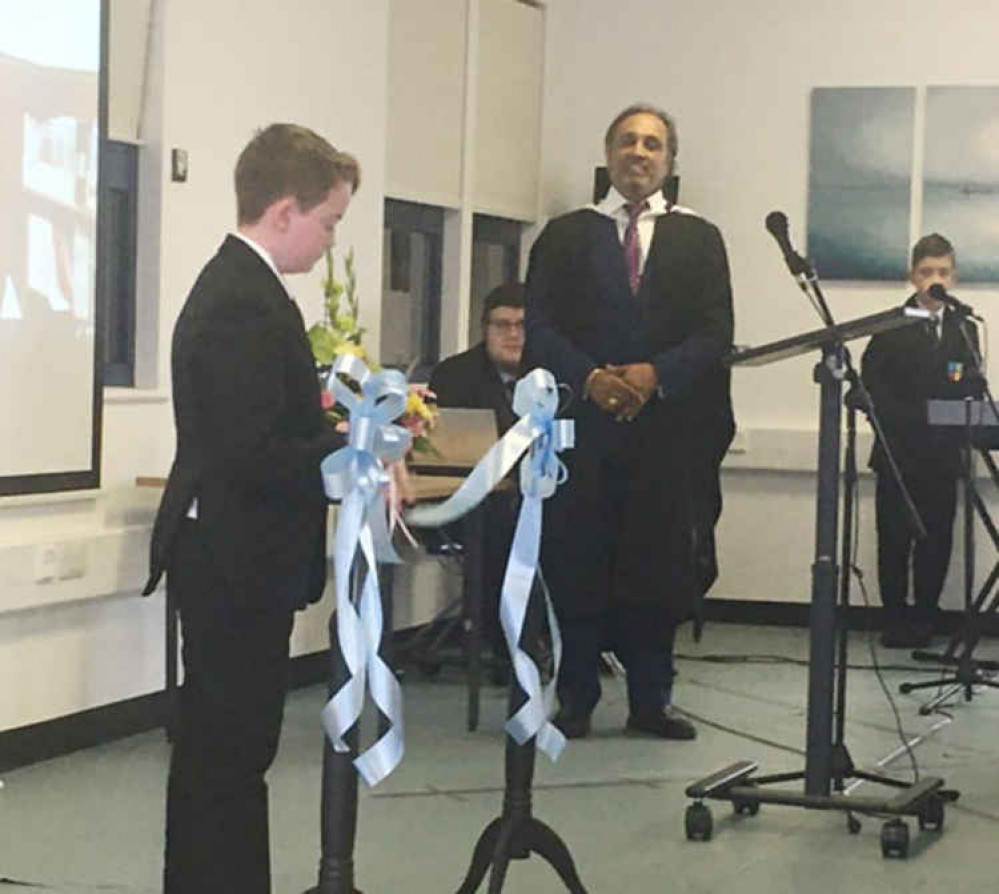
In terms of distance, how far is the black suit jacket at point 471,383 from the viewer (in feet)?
19.9

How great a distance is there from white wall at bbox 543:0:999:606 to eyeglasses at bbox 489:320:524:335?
5.90 ft

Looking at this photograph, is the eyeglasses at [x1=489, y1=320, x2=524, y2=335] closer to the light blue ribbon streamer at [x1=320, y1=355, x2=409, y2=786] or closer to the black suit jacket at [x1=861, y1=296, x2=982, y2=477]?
the black suit jacket at [x1=861, y1=296, x2=982, y2=477]

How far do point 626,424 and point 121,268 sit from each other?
1.46 metres

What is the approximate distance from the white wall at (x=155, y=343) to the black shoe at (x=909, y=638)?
7.56 ft

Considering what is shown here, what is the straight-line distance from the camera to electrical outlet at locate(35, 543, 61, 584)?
452 centimetres

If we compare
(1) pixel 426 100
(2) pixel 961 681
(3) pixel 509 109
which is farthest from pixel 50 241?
(3) pixel 509 109

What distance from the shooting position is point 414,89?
6.66 meters

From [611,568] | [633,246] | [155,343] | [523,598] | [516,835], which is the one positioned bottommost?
[516,835]

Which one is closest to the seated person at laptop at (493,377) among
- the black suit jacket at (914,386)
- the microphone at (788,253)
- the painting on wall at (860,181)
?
the black suit jacket at (914,386)

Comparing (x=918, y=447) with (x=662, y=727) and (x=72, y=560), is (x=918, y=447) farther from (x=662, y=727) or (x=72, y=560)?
(x=72, y=560)

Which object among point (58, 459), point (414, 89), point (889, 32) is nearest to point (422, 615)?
point (414, 89)

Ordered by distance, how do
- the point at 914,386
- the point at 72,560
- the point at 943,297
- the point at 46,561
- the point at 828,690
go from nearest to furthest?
1. the point at 828,690
2. the point at 46,561
3. the point at 72,560
4. the point at 943,297
5. the point at 914,386

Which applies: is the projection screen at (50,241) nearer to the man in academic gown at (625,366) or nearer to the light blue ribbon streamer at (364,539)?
the man in academic gown at (625,366)

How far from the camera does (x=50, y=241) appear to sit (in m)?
4.57
